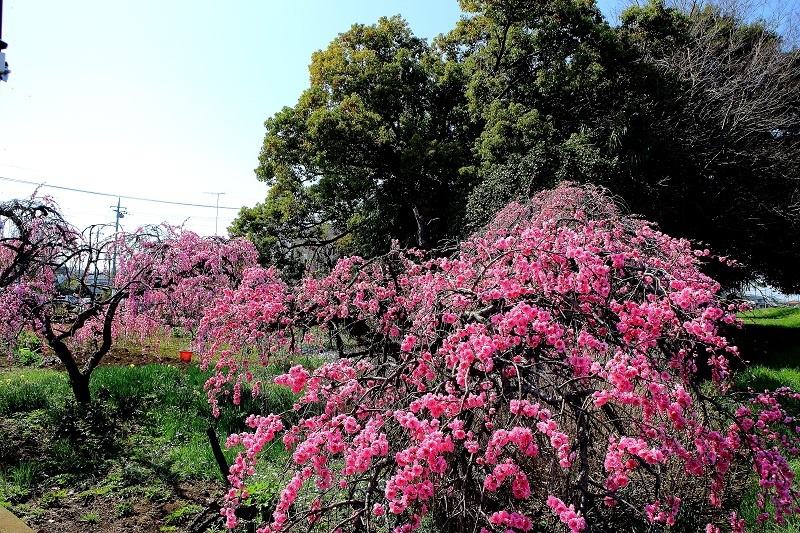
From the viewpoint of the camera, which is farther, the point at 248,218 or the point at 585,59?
the point at 248,218

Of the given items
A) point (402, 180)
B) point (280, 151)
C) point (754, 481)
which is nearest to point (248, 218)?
point (280, 151)

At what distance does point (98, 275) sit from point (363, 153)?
8.00 metres

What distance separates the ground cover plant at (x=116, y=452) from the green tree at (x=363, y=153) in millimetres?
6245

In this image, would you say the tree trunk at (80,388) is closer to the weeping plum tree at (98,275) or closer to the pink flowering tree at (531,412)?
A: the weeping plum tree at (98,275)

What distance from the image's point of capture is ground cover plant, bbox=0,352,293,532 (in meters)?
3.77

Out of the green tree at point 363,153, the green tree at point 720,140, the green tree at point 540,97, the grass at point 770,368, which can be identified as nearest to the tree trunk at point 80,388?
the grass at point 770,368

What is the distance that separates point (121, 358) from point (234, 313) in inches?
251

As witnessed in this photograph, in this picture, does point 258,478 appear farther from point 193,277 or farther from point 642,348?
point 193,277

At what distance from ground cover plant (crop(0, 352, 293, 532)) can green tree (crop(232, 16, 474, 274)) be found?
624 cm

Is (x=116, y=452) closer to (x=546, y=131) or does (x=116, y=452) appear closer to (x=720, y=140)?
(x=546, y=131)

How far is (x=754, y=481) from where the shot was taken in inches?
155

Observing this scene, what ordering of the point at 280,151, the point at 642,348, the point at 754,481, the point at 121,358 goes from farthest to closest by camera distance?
the point at 280,151, the point at 121,358, the point at 754,481, the point at 642,348

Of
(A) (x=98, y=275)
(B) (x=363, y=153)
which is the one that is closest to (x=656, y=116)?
(B) (x=363, y=153)

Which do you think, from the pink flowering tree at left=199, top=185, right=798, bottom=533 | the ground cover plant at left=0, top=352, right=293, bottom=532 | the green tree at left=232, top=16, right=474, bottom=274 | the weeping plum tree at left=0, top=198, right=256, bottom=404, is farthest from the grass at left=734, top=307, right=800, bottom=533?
the green tree at left=232, top=16, right=474, bottom=274
